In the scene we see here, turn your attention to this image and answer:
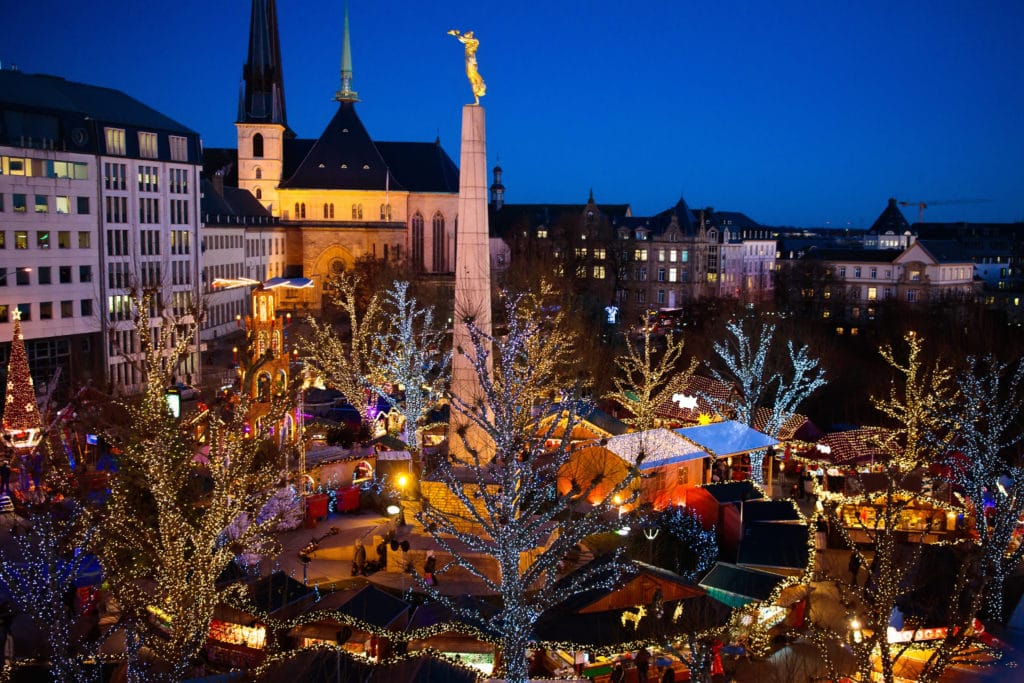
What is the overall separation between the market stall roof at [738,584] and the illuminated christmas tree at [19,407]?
17.1 m

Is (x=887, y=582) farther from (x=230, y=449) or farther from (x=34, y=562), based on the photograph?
(x=34, y=562)

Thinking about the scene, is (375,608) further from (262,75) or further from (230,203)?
(262,75)

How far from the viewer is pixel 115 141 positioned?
149ft

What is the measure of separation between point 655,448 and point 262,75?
66778mm

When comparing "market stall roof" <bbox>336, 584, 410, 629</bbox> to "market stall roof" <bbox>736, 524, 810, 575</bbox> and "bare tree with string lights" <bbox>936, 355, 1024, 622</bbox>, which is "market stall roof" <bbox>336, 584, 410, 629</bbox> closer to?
"market stall roof" <bbox>736, 524, 810, 575</bbox>

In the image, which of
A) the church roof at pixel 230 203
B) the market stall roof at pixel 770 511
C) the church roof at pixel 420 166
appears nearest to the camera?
the market stall roof at pixel 770 511

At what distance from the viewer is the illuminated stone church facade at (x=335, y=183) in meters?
81.5

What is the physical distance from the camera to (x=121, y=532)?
15.0 m

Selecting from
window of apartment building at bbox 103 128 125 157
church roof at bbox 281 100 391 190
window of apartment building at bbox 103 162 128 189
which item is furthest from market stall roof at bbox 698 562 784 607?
church roof at bbox 281 100 391 190

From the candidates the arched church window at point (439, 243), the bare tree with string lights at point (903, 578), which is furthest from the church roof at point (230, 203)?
the bare tree with string lights at point (903, 578)

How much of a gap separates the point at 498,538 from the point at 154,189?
4019cm

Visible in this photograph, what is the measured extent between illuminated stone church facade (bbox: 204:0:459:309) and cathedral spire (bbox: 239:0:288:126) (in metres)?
0.08

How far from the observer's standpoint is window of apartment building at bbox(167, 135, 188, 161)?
4934 centimetres

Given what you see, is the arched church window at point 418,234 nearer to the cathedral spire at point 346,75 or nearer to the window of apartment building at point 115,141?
the cathedral spire at point 346,75
